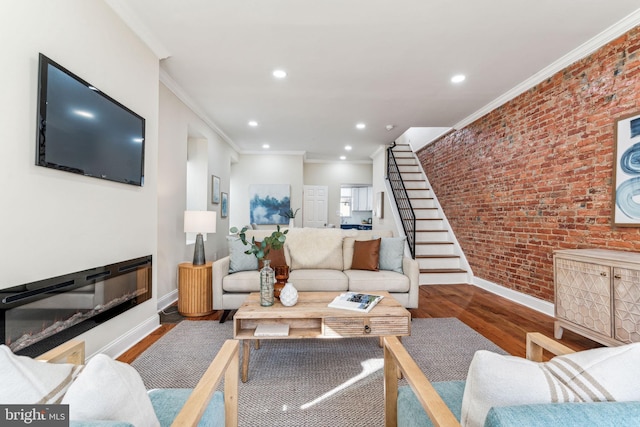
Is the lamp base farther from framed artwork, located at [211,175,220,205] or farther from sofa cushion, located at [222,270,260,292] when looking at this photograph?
framed artwork, located at [211,175,220,205]

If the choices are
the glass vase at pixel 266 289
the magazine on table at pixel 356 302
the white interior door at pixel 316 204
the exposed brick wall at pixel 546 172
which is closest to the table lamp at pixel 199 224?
the glass vase at pixel 266 289

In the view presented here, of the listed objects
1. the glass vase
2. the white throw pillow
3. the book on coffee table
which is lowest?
the book on coffee table

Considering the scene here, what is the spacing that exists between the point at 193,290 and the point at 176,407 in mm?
2338

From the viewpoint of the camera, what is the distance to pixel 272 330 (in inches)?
79.7

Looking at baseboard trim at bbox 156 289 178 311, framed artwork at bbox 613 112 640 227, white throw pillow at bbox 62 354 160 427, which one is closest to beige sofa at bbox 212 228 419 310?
baseboard trim at bbox 156 289 178 311

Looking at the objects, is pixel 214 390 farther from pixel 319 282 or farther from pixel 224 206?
pixel 224 206

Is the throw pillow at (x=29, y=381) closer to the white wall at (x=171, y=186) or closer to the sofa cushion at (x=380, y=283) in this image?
the sofa cushion at (x=380, y=283)

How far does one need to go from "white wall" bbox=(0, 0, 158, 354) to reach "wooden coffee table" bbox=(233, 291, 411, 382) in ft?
3.60

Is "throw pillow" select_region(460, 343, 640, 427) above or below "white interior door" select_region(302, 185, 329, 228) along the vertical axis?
below

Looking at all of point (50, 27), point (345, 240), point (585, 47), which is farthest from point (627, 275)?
point (50, 27)

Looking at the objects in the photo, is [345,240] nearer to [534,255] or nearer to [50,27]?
[534,255]

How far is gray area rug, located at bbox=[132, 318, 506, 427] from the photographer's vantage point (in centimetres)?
168

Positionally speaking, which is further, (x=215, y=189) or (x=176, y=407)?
(x=215, y=189)

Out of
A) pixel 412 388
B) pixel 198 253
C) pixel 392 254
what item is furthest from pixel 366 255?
pixel 412 388
